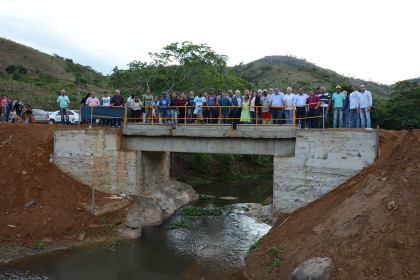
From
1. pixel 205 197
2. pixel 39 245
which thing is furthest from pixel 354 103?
pixel 39 245

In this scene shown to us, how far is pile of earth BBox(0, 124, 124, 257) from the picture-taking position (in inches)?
520

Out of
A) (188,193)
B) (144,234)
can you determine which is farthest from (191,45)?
(144,234)

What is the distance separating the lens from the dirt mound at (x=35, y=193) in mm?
13234

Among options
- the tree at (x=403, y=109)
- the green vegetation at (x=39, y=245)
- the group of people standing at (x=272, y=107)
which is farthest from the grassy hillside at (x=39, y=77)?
the tree at (x=403, y=109)

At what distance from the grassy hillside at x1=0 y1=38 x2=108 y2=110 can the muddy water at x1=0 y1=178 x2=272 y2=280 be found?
98.0ft

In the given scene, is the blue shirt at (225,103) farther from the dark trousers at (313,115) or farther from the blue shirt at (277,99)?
the dark trousers at (313,115)

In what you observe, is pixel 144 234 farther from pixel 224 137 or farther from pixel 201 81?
pixel 201 81

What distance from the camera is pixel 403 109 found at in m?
26.3

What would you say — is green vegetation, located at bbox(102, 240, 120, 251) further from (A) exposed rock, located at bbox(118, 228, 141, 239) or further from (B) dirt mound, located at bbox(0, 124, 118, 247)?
(B) dirt mound, located at bbox(0, 124, 118, 247)

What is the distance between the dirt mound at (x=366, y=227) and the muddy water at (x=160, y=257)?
1.63 meters

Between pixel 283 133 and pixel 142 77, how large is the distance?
1641cm

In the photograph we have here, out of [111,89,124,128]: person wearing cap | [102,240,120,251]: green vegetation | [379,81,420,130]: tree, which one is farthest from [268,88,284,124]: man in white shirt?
[379,81,420,130]: tree

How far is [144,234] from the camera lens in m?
14.3

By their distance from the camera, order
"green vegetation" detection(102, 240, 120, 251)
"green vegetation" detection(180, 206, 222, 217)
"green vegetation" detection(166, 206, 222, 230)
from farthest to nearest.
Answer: "green vegetation" detection(180, 206, 222, 217)
"green vegetation" detection(166, 206, 222, 230)
"green vegetation" detection(102, 240, 120, 251)
